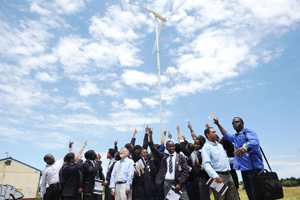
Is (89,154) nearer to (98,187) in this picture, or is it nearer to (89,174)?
(89,174)

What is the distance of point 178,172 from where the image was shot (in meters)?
6.02

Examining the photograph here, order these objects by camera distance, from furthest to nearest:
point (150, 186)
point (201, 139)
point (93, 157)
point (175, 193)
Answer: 1. point (93, 157)
2. point (201, 139)
3. point (150, 186)
4. point (175, 193)

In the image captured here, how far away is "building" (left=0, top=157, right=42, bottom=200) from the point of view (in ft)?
93.6

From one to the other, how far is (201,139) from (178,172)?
1.56 m

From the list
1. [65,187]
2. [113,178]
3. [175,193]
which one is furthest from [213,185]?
[65,187]

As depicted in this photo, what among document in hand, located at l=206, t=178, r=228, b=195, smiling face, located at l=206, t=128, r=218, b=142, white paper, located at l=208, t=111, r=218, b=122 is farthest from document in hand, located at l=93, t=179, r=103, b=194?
white paper, located at l=208, t=111, r=218, b=122

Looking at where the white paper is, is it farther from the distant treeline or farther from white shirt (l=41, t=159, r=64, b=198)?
the distant treeline

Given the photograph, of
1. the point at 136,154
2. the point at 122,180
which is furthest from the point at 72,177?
the point at 136,154

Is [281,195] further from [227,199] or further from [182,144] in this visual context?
[182,144]

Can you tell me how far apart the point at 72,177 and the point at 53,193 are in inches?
35.5

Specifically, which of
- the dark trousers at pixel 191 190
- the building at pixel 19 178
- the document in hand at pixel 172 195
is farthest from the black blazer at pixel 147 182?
the building at pixel 19 178

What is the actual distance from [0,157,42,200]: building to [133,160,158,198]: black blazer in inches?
1137

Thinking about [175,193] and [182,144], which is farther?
[182,144]

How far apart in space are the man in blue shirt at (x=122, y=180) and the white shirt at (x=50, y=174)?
2.19m
